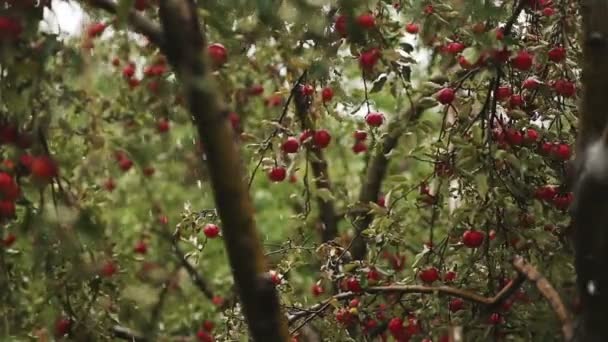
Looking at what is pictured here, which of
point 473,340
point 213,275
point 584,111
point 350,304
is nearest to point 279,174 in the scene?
point 350,304

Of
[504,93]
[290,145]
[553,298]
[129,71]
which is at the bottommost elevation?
[553,298]

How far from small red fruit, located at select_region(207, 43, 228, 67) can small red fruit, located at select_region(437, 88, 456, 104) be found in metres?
0.68

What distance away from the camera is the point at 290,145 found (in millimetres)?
3105

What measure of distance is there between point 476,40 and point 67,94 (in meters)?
1.04

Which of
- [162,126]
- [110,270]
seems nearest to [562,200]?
[110,270]

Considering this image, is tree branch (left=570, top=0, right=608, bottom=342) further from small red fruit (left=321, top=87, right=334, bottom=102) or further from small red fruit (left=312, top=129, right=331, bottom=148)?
small red fruit (left=312, top=129, right=331, bottom=148)

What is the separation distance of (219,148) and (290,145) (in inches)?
77.0

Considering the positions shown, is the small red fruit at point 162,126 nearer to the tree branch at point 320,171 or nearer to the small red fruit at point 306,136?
the tree branch at point 320,171

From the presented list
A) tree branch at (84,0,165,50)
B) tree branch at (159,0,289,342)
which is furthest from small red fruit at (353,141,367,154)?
tree branch at (159,0,289,342)

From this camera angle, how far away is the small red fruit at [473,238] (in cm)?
279

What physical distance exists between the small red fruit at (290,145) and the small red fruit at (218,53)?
32 cm

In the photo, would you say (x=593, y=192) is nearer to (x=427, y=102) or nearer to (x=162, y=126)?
(x=427, y=102)

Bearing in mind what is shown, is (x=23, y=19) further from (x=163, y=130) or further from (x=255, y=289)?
(x=163, y=130)

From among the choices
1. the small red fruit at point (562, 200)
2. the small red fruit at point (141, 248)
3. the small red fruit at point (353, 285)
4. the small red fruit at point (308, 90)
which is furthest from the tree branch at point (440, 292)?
the small red fruit at point (141, 248)
